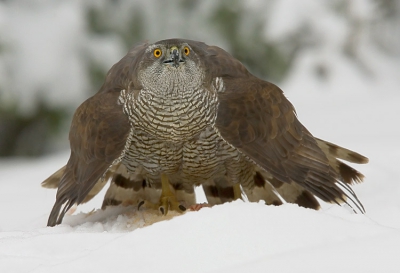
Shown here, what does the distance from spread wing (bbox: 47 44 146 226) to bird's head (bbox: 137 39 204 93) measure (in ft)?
0.70

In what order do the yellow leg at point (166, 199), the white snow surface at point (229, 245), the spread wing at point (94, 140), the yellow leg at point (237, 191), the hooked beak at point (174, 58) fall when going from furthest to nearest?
the yellow leg at point (237, 191), the yellow leg at point (166, 199), the hooked beak at point (174, 58), the spread wing at point (94, 140), the white snow surface at point (229, 245)

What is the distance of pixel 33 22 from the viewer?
8.77m

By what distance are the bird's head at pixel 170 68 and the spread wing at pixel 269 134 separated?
0.17 metres

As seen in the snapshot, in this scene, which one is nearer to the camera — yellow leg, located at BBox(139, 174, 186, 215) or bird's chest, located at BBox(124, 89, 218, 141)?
bird's chest, located at BBox(124, 89, 218, 141)

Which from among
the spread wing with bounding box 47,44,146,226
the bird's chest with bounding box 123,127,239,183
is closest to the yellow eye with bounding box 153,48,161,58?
the spread wing with bounding box 47,44,146,226

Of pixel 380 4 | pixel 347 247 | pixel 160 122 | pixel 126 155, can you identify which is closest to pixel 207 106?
pixel 160 122

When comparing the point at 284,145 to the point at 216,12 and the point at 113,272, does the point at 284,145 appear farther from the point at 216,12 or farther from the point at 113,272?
the point at 216,12

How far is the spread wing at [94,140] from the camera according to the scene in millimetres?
4449

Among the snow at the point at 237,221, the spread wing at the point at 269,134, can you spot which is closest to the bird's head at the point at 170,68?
the spread wing at the point at 269,134

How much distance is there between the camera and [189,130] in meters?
4.61

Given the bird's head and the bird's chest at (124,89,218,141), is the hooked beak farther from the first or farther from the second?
the bird's chest at (124,89,218,141)

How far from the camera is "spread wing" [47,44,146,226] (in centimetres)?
445

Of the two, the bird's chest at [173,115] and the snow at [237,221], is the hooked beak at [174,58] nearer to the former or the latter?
the bird's chest at [173,115]

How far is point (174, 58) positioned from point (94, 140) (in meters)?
0.69
